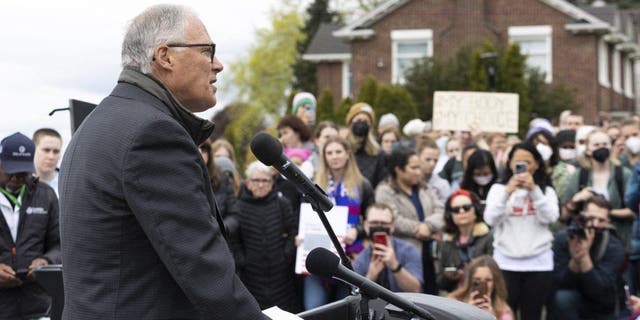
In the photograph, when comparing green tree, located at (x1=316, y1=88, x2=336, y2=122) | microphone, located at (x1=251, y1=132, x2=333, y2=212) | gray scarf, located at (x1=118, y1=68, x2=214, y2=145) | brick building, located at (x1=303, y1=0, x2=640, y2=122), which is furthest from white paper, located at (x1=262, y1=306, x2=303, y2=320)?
brick building, located at (x1=303, y1=0, x2=640, y2=122)

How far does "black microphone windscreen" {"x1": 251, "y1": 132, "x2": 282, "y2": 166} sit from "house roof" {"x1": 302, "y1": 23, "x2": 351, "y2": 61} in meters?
40.6

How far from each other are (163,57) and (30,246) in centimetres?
406

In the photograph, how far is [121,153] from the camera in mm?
3170

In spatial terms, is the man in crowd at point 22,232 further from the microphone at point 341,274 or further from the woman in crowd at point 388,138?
the woman in crowd at point 388,138

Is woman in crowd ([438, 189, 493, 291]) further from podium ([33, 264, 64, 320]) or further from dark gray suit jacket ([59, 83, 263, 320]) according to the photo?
dark gray suit jacket ([59, 83, 263, 320])

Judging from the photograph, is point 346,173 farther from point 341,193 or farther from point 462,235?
point 462,235

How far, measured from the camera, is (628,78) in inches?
1826

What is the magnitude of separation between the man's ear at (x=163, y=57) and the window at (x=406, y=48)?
3608 centimetres

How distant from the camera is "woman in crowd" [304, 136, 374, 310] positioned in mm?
8859

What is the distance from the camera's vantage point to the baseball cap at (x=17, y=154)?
6.86 metres

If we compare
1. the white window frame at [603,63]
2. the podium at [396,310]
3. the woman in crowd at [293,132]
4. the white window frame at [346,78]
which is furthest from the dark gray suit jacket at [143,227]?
the white window frame at [346,78]

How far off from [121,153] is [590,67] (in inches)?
1418

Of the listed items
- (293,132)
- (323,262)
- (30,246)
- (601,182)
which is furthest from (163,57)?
(601,182)

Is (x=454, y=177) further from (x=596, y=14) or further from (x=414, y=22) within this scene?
(x=596, y=14)
